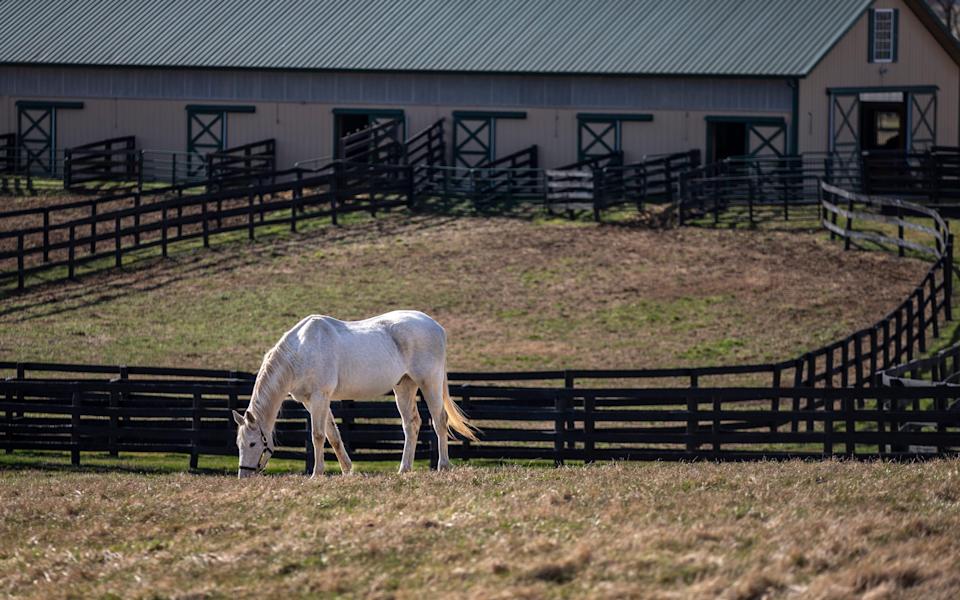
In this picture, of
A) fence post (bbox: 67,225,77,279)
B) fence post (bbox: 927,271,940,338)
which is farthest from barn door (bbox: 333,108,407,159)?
fence post (bbox: 927,271,940,338)

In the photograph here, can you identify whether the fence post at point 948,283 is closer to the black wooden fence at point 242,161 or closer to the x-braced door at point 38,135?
the black wooden fence at point 242,161

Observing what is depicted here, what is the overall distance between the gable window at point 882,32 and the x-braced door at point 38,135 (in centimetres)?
2277

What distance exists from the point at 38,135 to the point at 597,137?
16.7 m

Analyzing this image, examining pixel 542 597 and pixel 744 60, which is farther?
pixel 744 60

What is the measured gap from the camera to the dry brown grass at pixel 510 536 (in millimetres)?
9359

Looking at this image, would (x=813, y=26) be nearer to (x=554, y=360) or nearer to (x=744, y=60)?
(x=744, y=60)

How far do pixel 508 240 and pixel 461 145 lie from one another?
815 centimetres

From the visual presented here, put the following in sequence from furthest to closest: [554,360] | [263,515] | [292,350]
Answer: [554,360], [292,350], [263,515]

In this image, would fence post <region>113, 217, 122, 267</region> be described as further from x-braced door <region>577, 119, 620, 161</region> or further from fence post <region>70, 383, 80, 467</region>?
x-braced door <region>577, 119, 620, 161</region>

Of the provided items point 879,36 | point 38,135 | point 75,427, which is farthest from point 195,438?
point 38,135

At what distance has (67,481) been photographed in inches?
552

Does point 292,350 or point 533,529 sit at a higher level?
point 292,350

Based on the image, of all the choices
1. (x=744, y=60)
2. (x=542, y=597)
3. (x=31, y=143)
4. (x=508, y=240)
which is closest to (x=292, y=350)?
(x=542, y=597)

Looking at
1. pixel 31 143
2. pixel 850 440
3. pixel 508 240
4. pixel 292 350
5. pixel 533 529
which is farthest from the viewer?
pixel 31 143
